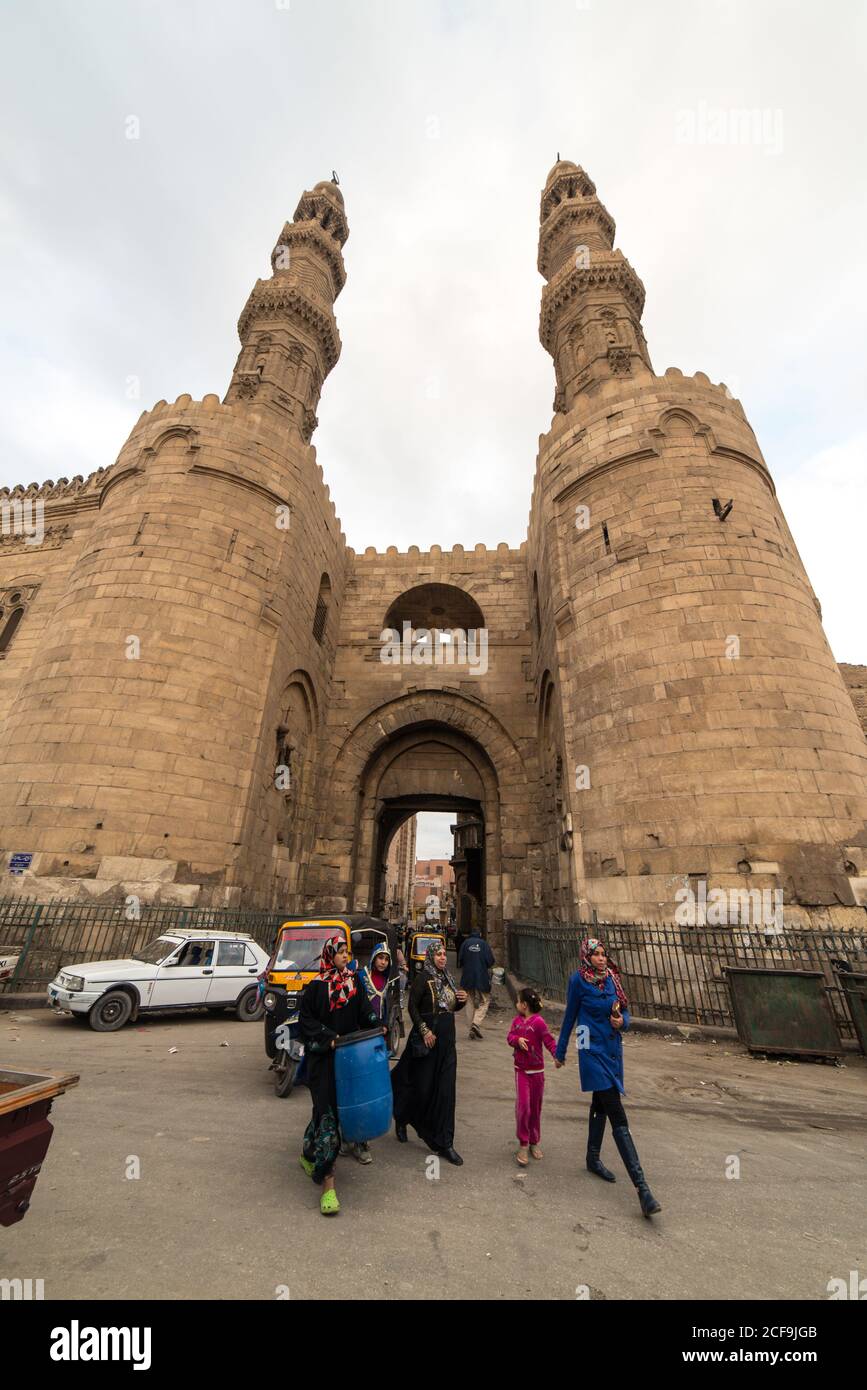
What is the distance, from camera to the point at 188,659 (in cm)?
1181

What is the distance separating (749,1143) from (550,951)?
240 inches

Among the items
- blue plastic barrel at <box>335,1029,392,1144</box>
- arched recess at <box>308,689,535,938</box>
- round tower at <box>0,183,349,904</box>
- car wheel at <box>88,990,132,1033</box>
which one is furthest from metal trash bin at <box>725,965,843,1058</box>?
round tower at <box>0,183,349,904</box>

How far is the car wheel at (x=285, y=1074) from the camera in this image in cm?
526

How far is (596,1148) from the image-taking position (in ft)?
12.6

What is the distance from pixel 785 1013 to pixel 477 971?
427 centimetres

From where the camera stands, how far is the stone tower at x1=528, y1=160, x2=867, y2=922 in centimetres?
912

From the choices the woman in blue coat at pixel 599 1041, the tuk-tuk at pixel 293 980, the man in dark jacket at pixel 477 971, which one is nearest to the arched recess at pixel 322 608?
the tuk-tuk at pixel 293 980

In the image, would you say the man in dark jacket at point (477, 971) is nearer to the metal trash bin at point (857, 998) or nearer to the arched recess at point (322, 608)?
the metal trash bin at point (857, 998)

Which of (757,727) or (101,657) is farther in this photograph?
(101,657)

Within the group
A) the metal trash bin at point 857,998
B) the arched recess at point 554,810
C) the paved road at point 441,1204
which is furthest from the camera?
the arched recess at point 554,810

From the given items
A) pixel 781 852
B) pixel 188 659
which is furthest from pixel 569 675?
pixel 188 659

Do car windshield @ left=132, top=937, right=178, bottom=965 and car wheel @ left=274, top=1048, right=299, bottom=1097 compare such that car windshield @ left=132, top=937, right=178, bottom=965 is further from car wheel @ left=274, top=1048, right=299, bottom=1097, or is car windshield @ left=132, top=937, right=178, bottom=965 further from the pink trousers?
the pink trousers

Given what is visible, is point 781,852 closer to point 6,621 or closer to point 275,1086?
point 275,1086

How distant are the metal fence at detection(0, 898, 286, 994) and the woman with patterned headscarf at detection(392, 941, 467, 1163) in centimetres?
713
